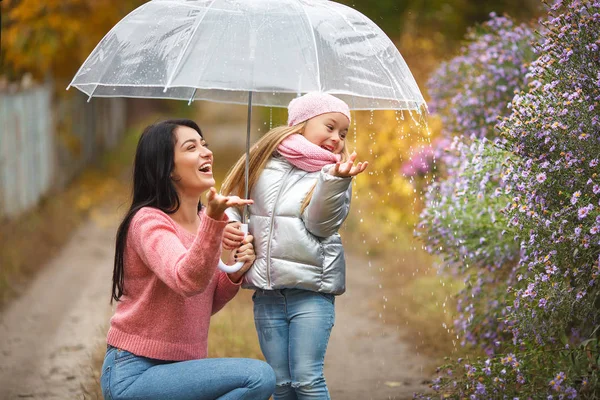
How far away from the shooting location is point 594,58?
380cm

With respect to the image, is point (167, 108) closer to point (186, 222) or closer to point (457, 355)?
point (457, 355)

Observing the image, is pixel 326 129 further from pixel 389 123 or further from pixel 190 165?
pixel 389 123

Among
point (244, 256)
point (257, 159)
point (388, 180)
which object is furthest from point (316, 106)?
point (388, 180)

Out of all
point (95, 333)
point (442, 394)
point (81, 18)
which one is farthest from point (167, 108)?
point (442, 394)

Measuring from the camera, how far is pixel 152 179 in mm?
3389

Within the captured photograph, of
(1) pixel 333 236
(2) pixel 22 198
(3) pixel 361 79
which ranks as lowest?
(2) pixel 22 198

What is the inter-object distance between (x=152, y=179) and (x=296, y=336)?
0.88 metres

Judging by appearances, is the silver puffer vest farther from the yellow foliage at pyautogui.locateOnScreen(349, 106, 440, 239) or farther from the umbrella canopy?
the yellow foliage at pyautogui.locateOnScreen(349, 106, 440, 239)

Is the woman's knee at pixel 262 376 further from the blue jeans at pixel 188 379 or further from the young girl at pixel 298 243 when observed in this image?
the young girl at pixel 298 243

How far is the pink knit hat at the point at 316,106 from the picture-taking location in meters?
3.72

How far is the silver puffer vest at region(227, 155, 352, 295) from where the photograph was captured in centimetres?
355

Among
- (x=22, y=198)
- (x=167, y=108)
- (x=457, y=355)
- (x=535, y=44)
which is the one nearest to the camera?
(x=535, y=44)

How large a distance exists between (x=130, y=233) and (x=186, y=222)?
0.83 feet

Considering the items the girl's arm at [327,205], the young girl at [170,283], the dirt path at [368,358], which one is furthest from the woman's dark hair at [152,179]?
the dirt path at [368,358]
